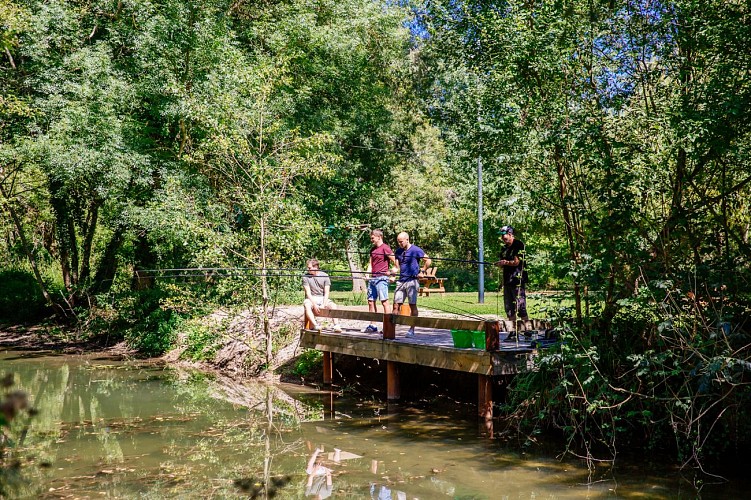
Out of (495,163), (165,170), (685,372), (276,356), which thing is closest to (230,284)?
(276,356)

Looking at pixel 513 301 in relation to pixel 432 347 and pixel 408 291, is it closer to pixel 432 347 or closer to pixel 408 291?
pixel 432 347

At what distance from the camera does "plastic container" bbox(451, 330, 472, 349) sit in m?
10.5

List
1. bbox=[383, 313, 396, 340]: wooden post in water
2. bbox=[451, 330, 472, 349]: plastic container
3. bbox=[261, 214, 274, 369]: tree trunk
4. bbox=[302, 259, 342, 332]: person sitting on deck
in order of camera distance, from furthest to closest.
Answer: bbox=[261, 214, 274, 369]: tree trunk → bbox=[302, 259, 342, 332]: person sitting on deck → bbox=[383, 313, 396, 340]: wooden post in water → bbox=[451, 330, 472, 349]: plastic container

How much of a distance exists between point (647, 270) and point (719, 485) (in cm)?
240

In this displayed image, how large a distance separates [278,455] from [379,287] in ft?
16.4

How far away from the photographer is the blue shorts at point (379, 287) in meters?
13.3

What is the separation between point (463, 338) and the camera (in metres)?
10.6

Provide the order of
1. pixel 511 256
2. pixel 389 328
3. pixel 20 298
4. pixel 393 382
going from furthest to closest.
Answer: pixel 20 298 → pixel 393 382 → pixel 389 328 → pixel 511 256

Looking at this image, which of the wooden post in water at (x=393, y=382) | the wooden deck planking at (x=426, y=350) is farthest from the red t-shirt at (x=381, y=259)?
the wooden post in water at (x=393, y=382)

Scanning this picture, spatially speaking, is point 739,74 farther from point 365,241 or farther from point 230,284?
point 365,241

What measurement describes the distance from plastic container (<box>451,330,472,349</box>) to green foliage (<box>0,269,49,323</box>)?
17.5 meters

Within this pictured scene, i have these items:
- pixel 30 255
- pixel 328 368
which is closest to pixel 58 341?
pixel 30 255

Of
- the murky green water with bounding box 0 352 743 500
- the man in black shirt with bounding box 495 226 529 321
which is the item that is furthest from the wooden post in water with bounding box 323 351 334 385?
the man in black shirt with bounding box 495 226 529 321

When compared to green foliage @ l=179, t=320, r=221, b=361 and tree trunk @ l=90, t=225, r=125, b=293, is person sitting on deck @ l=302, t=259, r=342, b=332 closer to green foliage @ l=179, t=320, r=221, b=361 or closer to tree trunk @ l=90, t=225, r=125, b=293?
green foliage @ l=179, t=320, r=221, b=361
